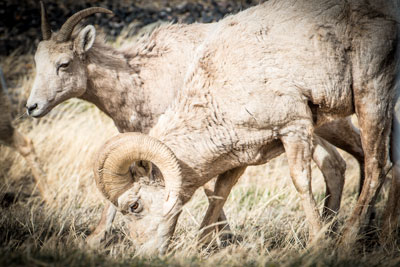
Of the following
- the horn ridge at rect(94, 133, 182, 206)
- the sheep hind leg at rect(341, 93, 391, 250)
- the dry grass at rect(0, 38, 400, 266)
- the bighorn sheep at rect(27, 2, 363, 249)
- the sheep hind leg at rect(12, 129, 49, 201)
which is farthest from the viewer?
the sheep hind leg at rect(12, 129, 49, 201)

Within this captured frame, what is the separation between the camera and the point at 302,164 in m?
4.82

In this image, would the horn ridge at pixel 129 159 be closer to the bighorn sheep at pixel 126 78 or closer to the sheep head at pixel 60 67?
the bighorn sheep at pixel 126 78

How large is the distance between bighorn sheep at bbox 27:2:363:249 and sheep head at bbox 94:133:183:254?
1013 mm

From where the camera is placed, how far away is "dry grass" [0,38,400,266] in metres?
4.14

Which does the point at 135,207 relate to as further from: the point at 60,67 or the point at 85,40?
the point at 85,40

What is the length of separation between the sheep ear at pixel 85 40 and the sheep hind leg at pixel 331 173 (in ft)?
9.70

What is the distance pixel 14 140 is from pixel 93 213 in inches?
78.0

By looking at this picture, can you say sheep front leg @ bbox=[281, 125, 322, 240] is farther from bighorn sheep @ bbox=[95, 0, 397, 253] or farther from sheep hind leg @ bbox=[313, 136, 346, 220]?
sheep hind leg @ bbox=[313, 136, 346, 220]

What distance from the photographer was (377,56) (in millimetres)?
4809

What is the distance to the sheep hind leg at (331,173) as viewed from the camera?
6137mm

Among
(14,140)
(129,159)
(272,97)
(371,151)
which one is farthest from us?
(14,140)

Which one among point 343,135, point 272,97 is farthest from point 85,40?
point 343,135

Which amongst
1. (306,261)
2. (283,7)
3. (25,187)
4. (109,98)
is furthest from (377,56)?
(25,187)

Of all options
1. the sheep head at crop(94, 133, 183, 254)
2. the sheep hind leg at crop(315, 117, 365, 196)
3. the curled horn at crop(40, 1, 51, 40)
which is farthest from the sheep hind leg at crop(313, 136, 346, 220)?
the curled horn at crop(40, 1, 51, 40)
